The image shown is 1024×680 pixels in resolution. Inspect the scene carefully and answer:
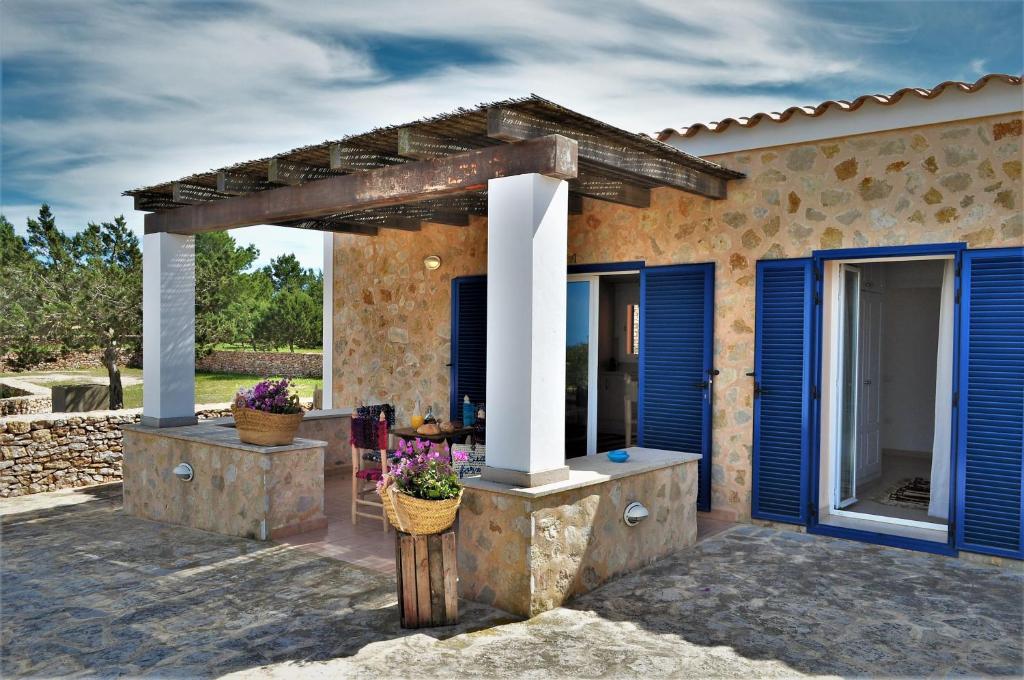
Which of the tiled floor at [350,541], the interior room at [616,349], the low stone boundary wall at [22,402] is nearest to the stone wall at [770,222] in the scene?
the tiled floor at [350,541]

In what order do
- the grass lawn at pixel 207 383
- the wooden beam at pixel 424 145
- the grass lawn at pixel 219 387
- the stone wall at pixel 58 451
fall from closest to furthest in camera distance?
the wooden beam at pixel 424 145 → the stone wall at pixel 58 451 → the grass lawn at pixel 207 383 → the grass lawn at pixel 219 387

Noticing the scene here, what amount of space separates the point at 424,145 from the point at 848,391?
449 cm

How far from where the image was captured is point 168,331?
743 cm

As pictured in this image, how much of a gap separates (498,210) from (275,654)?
2.78 m

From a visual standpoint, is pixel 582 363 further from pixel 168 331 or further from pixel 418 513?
pixel 168 331

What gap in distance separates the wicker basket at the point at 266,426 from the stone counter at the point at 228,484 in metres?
0.10

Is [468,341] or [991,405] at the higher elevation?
[468,341]

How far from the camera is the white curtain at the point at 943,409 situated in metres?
6.08

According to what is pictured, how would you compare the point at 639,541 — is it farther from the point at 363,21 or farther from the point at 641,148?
the point at 363,21

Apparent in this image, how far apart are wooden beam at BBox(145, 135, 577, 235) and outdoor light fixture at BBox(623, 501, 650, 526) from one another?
2.26m

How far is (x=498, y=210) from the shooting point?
461 cm

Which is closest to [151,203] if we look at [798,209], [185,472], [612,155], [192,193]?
[192,193]

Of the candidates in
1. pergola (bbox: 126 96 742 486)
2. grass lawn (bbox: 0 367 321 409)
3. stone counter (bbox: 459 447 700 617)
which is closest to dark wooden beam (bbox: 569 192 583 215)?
pergola (bbox: 126 96 742 486)

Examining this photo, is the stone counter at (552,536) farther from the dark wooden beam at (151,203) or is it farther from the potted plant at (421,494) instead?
the dark wooden beam at (151,203)
